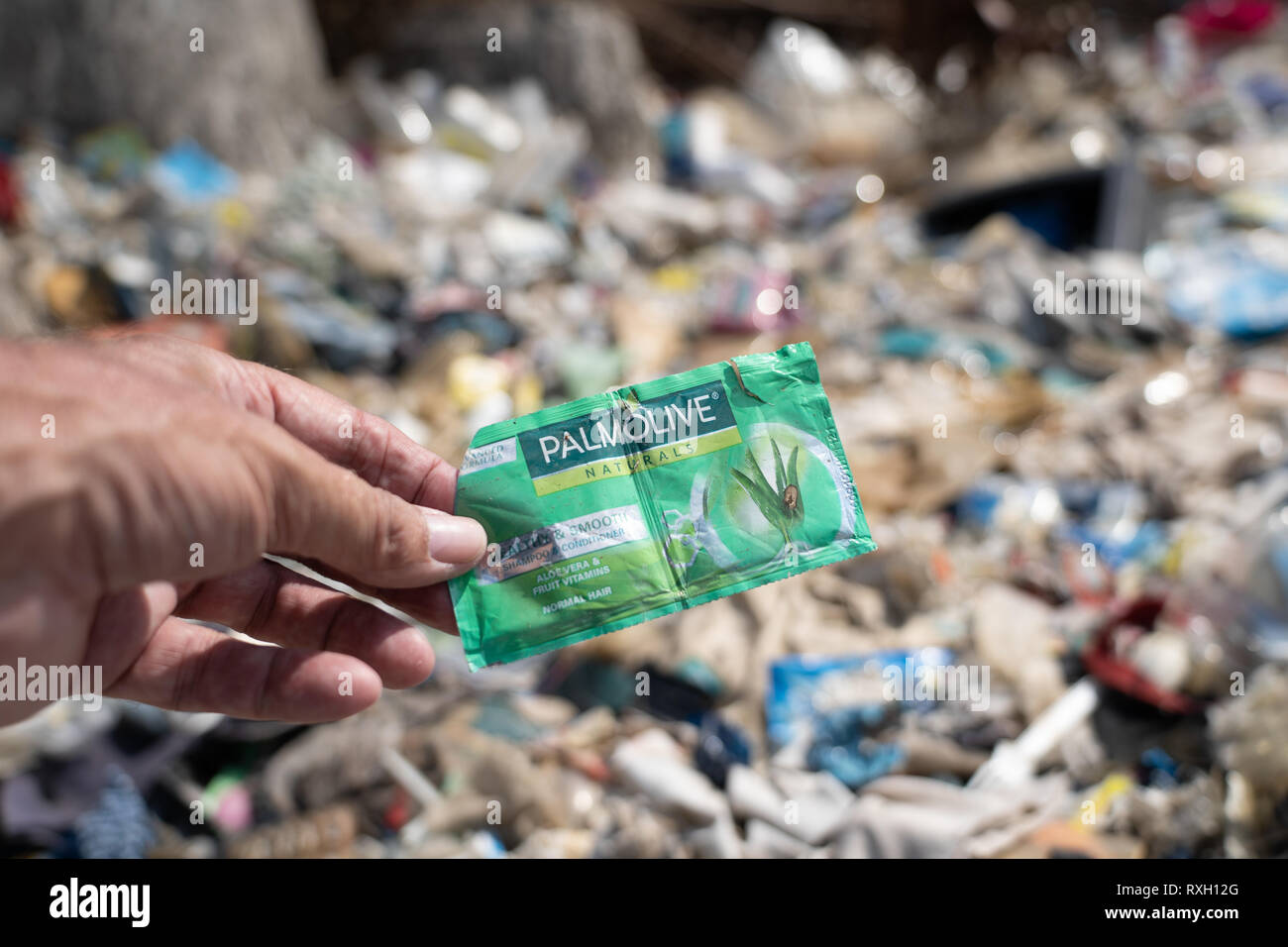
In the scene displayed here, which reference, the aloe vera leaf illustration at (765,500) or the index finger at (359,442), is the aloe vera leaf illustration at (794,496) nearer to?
the aloe vera leaf illustration at (765,500)

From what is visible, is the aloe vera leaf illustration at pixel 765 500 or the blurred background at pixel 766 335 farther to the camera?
the blurred background at pixel 766 335

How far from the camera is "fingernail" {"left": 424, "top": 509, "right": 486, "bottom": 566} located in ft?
3.60

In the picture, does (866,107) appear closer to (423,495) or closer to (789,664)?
(789,664)

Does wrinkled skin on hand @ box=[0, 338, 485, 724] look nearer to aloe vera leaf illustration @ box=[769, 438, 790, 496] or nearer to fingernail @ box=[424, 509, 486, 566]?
fingernail @ box=[424, 509, 486, 566]

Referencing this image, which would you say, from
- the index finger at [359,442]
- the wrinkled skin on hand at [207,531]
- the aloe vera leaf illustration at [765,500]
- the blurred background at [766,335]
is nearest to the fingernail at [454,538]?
the wrinkled skin on hand at [207,531]

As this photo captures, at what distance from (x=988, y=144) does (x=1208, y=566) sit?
4711 millimetres

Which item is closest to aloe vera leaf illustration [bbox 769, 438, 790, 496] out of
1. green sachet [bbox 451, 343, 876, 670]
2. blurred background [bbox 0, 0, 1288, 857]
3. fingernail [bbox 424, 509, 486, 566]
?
green sachet [bbox 451, 343, 876, 670]

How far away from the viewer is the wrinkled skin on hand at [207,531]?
0.84 metres

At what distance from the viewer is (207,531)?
900mm

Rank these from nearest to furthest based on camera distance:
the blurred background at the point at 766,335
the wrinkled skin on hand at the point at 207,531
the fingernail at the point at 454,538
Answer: the wrinkled skin on hand at the point at 207,531
the fingernail at the point at 454,538
the blurred background at the point at 766,335

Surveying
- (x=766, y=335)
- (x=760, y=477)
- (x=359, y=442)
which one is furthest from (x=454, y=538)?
(x=766, y=335)

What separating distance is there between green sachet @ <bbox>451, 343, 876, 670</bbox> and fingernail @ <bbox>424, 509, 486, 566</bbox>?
0.04 metres

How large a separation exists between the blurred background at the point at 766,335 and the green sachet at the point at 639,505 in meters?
0.93

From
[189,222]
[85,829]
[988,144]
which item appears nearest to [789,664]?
[85,829]
